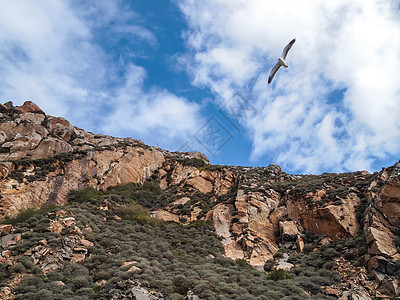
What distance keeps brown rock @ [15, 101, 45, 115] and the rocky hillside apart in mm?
247

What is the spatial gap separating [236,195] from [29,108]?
34007 mm

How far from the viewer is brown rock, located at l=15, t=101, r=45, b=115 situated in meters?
45.2

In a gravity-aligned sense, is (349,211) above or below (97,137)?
below

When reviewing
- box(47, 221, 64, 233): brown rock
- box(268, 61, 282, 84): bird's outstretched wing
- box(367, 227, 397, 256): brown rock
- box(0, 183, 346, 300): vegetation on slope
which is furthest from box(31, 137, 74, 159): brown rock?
box(367, 227, 397, 256): brown rock

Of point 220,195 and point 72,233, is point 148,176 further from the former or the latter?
point 72,233

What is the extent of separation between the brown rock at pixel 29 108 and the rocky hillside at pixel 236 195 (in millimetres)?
247

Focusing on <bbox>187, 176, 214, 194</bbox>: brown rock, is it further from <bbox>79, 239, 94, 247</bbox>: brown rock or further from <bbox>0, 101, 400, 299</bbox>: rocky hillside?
<bbox>79, 239, 94, 247</bbox>: brown rock

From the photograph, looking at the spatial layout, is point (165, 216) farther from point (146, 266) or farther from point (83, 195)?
point (146, 266)

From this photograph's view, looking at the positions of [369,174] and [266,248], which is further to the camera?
[369,174]

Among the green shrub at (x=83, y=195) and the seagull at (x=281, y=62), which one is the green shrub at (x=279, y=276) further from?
the green shrub at (x=83, y=195)

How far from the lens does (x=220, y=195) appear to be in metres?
36.4

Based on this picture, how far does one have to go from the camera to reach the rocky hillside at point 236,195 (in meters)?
21.5

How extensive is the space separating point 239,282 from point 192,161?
28.3 meters

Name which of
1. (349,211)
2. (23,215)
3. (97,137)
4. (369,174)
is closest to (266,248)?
(349,211)
